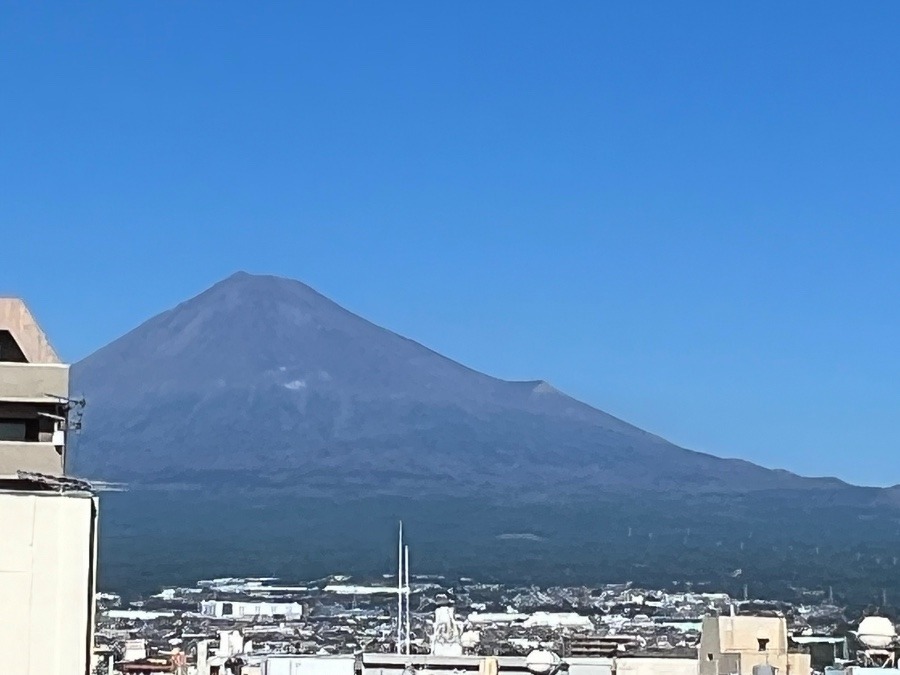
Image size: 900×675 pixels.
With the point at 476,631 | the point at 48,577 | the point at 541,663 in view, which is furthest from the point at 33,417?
the point at 476,631

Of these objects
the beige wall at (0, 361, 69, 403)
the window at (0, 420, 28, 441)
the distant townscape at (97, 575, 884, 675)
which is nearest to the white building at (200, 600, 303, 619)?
the distant townscape at (97, 575, 884, 675)

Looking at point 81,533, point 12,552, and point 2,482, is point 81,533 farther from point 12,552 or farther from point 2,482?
point 2,482

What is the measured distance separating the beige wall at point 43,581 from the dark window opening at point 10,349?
296 centimetres

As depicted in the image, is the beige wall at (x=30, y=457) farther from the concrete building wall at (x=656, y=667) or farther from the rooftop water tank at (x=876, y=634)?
the rooftop water tank at (x=876, y=634)

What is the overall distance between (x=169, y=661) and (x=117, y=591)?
352 ft

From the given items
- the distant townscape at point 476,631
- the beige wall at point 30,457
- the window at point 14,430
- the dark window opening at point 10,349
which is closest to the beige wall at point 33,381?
the window at point 14,430

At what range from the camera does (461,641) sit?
3688cm

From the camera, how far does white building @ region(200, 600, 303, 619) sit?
283 feet

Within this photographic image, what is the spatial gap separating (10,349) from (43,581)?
3586mm

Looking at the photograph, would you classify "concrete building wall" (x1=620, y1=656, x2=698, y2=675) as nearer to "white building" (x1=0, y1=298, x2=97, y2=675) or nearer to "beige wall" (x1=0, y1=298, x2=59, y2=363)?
"beige wall" (x1=0, y1=298, x2=59, y2=363)

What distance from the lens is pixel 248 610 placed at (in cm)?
9088

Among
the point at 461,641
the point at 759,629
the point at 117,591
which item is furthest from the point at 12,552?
the point at 117,591

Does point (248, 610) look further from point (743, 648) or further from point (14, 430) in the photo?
point (14, 430)

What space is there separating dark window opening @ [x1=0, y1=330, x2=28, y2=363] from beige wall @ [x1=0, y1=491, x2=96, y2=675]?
2.96 meters
